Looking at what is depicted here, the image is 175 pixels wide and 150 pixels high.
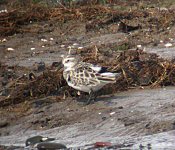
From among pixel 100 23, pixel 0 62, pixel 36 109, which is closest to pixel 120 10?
pixel 100 23

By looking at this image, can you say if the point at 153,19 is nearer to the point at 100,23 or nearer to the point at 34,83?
the point at 100,23

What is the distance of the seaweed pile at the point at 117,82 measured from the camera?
37.5 feet

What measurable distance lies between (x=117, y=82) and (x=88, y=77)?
36.6 inches

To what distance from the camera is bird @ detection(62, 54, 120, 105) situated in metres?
10.6

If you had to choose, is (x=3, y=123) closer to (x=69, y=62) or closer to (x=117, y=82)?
(x=69, y=62)

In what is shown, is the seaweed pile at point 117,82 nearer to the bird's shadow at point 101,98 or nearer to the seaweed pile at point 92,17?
the bird's shadow at point 101,98

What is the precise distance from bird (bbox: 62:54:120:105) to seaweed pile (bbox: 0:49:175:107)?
0.48 metres

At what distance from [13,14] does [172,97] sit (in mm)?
7861

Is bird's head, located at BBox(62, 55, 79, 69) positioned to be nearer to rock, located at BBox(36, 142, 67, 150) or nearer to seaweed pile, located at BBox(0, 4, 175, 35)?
rock, located at BBox(36, 142, 67, 150)

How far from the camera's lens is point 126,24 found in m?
15.9

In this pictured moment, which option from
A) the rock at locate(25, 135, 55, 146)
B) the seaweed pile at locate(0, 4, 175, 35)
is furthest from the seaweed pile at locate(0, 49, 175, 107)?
the seaweed pile at locate(0, 4, 175, 35)

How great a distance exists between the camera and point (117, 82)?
11.5 m

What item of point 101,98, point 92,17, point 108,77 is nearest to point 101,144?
point 108,77

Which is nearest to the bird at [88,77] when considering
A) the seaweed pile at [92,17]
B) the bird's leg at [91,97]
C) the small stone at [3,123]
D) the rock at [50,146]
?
the bird's leg at [91,97]
